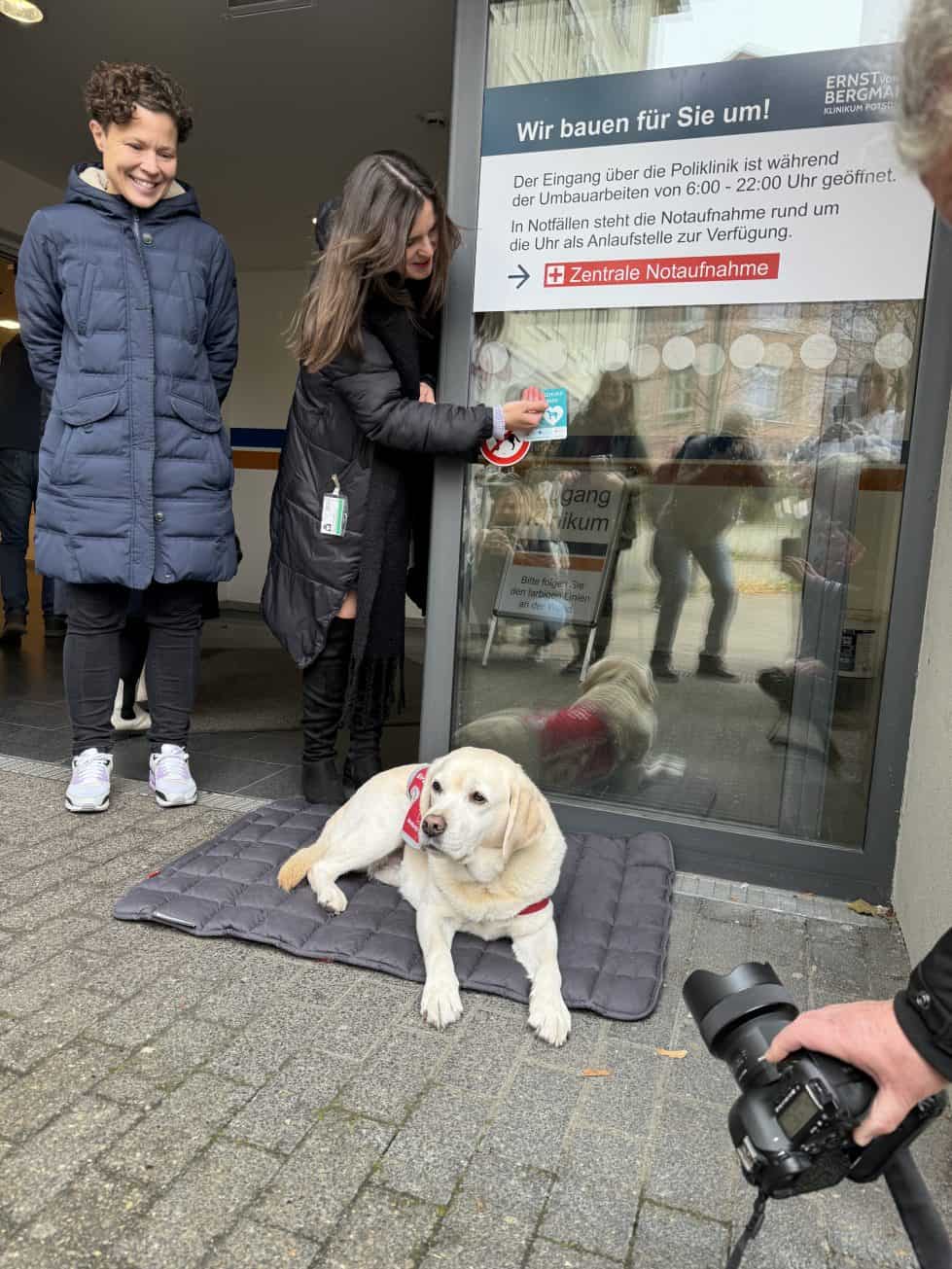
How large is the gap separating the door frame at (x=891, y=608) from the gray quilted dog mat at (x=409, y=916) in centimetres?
20

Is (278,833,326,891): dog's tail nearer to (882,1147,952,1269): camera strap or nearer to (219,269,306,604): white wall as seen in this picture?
(882,1147,952,1269): camera strap

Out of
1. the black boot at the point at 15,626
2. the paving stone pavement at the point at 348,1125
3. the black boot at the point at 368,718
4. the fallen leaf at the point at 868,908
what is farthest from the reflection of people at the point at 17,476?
the fallen leaf at the point at 868,908

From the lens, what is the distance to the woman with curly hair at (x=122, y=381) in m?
3.07

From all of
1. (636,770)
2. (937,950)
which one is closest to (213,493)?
(636,770)

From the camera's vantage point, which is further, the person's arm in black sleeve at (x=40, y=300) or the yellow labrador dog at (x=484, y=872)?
the person's arm in black sleeve at (x=40, y=300)

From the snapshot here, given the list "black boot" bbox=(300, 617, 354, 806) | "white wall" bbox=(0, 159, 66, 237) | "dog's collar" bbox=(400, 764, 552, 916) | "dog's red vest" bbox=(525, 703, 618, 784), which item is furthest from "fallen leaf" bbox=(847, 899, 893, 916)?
"white wall" bbox=(0, 159, 66, 237)

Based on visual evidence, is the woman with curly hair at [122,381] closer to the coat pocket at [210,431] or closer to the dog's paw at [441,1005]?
the coat pocket at [210,431]

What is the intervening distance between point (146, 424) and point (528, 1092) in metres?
2.51

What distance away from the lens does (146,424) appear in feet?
10.5

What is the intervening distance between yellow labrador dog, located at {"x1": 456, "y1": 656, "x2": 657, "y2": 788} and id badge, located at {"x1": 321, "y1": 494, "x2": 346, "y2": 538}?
2.92ft

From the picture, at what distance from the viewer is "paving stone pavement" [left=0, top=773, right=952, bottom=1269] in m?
1.46

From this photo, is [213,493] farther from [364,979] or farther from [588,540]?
[364,979]

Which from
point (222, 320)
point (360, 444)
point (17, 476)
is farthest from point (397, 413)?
point (17, 476)

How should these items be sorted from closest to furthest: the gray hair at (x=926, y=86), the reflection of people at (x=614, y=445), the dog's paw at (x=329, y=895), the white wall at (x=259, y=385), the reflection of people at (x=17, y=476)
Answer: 1. the gray hair at (x=926, y=86)
2. the dog's paw at (x=329, y=895)
3. the reflection of people at (x=614, y=445)
4. the reflection of people at (x=17, y=476)
5. the white wall at (x=259, y=385)
